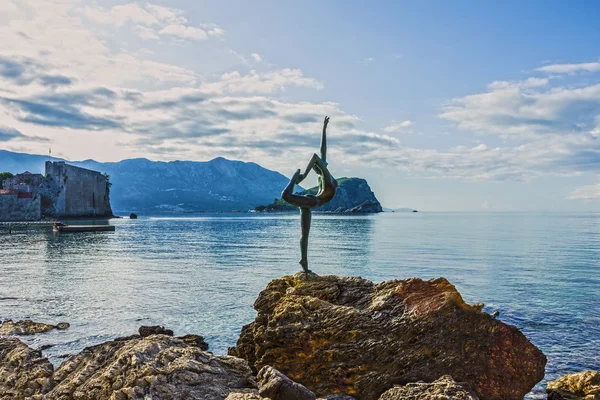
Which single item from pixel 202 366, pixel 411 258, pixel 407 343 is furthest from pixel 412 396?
pixel 411 258

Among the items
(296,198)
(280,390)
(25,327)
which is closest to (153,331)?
(25,327)

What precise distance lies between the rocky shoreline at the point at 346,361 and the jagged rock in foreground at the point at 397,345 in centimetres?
2

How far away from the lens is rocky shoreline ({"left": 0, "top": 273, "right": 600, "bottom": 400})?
25.8 ft

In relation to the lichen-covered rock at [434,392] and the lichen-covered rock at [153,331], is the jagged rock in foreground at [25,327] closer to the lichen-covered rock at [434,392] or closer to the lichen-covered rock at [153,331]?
the lichen-covered rock at [153,331]

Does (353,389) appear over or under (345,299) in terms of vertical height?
under

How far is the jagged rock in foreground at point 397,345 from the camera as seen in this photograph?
8836 mm

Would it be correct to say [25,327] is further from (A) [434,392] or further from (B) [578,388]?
(B) [578,388]

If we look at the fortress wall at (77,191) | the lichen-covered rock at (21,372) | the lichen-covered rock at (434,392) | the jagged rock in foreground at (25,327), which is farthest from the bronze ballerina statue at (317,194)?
the fortress wall at (77,191)

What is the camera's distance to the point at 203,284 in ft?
93.7

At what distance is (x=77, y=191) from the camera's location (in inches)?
5615

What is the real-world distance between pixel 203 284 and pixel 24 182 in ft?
429

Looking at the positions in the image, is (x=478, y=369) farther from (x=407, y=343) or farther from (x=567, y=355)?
(x=567, y=355)

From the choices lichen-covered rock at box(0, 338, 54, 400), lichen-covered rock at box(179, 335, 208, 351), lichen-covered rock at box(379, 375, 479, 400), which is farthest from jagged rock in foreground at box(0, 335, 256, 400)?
lichen-covered rock at box(179, 335, 208, 351)

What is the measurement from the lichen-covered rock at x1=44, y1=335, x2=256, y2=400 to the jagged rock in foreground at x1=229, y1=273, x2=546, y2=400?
1440 millimetres
